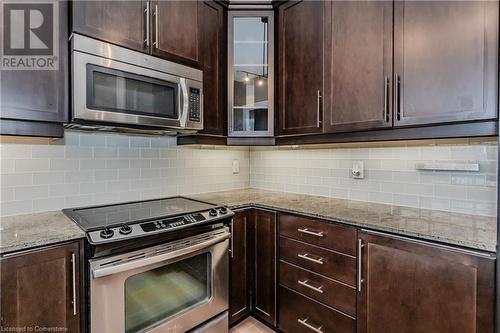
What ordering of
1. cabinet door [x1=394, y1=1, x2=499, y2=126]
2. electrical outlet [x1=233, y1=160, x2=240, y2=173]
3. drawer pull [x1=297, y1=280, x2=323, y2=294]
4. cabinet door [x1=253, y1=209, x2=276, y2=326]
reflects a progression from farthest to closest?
electrical outlet [x1=233, y1=160, x2=240, y2=173], cabinet door [x1=253, y1=209, x2=276, y2=326], drawer pull [x1=297, y1=280, x2=323, y2=294], cabinet door [x1=394, y1=1, x2=499, y2=126]

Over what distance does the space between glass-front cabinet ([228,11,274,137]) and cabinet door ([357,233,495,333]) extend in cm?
113

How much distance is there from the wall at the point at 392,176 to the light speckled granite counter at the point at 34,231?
66.6 inches

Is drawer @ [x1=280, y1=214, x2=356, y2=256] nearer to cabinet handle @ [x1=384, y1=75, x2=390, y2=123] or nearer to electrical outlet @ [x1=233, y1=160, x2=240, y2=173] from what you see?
cabinet handle @ [x1=384, y1=75, x2=390, y2=123]

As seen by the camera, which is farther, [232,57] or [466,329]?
[232,57]

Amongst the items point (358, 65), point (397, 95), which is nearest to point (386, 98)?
point (397, 95)

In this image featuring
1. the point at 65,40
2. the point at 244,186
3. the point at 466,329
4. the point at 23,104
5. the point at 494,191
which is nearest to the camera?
the point at 466,329

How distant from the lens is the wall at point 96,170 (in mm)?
1544

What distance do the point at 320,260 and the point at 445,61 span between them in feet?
3.93

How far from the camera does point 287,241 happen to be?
1777mm

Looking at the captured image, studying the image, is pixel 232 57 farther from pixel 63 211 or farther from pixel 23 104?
pixel 63 211

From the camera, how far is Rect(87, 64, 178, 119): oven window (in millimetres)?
1393

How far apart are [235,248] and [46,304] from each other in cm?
105

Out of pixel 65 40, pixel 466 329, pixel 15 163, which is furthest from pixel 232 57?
pixel 466 329

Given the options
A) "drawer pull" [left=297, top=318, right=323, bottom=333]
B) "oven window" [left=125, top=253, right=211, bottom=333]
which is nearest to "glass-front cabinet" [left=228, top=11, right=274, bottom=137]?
"oven window" [left=125, top=253, right=211, bottom=333]
